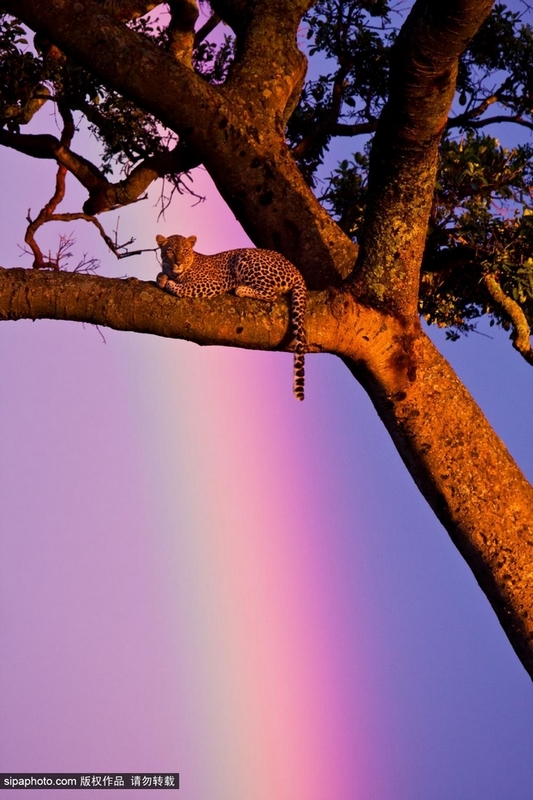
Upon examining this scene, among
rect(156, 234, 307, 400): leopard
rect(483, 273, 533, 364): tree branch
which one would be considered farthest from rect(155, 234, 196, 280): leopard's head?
rect(483, 273, 533, 364): tree branch

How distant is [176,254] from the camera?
761cm

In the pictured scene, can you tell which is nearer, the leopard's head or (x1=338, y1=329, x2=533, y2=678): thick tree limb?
(x1=338, y1=329, x2=533, y2=678): thick tree limb

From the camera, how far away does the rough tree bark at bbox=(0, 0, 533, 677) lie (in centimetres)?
626

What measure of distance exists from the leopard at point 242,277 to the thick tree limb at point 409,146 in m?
0.45

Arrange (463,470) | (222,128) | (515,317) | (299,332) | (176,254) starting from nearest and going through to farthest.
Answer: (299,332), (463,470), (222,128), (176,254), (515,317)

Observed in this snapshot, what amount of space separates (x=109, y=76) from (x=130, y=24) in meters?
3.30

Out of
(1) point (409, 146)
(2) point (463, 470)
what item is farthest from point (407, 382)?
(1) point (409, 146)

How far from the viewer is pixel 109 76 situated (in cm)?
679

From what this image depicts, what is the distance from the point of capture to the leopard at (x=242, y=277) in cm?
652

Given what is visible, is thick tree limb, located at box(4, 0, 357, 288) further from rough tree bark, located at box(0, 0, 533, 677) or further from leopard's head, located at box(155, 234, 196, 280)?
leopard's head, located at box(155, 234, 196, 280)

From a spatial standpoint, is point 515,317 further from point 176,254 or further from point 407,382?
point 176,254

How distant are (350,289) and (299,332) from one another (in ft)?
1.53

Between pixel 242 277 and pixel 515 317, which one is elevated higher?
pixel 515 317

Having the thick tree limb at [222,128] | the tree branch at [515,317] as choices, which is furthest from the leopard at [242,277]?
the tree branch at [515,317]
